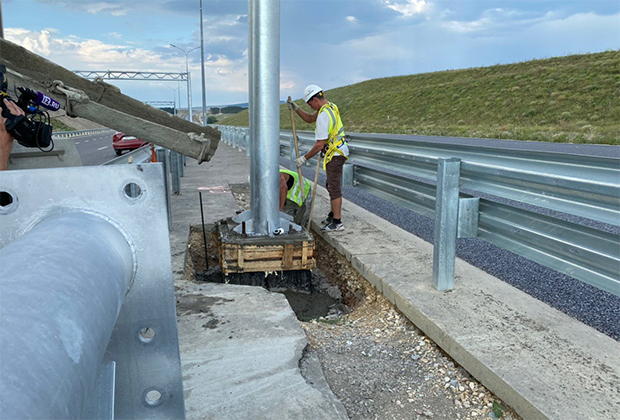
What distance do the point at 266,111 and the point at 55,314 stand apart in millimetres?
4396

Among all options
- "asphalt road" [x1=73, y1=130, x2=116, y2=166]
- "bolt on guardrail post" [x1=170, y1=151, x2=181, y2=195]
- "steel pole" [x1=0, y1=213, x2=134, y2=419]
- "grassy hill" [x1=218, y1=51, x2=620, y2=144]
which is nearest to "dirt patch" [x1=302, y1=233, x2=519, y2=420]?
"steel pole" [x1=0, y1=213, x2=134, y2=419]

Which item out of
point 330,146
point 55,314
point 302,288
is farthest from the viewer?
point 330,146

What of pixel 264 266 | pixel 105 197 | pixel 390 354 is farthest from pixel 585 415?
pixel 264 266

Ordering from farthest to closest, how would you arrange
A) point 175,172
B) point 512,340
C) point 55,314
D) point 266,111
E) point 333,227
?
point 175,172, point 333,227, point 266,111, point 512,340, point 55,314

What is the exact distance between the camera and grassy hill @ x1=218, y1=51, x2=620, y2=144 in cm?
2758

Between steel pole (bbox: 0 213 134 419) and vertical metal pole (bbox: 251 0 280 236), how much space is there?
13.6 ft

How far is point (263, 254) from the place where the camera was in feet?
16.9

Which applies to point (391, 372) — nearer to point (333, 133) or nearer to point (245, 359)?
point (245, 359)

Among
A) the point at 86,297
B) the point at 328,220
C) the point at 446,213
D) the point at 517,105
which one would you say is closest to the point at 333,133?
the point at 328,220

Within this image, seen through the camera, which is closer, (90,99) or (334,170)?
(90,99)

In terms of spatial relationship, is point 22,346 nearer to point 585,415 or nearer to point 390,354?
point 585,415

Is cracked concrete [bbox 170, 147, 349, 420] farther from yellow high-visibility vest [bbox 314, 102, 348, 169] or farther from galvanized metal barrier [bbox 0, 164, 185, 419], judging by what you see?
yellow high-visibility vest [bbox 314, 102, 348, 169]

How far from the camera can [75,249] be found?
775 millimetres

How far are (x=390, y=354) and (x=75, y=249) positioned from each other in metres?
2.86
